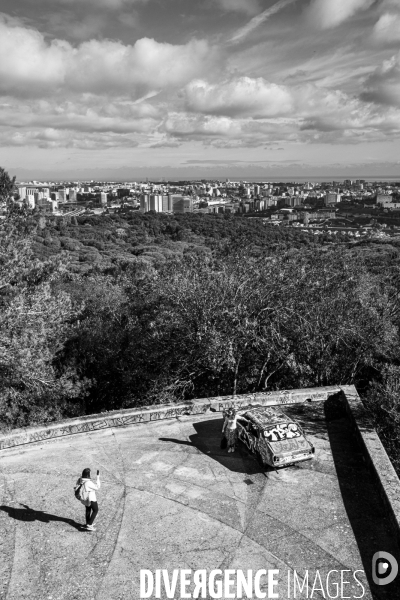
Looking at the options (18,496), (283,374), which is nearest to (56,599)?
(18,496)

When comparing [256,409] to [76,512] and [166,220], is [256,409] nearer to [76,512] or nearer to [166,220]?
[76,512]

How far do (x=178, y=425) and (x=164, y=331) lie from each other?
376 centimetres

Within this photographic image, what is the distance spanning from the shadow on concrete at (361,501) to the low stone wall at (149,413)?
116 centimetres

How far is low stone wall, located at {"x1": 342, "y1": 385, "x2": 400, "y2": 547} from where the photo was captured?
8.02m

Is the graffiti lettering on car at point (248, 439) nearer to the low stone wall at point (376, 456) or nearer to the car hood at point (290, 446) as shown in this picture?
the car hood at point (290, 446)

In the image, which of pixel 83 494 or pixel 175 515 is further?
pixel 175 515

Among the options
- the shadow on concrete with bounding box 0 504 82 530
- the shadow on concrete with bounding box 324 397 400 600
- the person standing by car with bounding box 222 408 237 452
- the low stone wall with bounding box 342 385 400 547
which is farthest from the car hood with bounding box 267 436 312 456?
the shadow on concrete with bounding box 0 504 82 530

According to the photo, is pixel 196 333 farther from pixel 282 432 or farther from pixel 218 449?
pixel 282 432

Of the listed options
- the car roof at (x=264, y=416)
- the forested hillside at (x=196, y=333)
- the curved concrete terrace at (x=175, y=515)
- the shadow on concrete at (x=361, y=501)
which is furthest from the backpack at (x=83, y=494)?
the forested hillside at (x=196, y=333)

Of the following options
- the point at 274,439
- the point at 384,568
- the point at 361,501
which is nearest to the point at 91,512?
the point at 274,439

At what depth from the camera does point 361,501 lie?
8.60 meters

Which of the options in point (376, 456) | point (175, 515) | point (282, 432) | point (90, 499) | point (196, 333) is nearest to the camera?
point (90, 499)

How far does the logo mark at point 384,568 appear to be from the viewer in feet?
22.4

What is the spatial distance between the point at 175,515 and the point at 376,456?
4220 mm
